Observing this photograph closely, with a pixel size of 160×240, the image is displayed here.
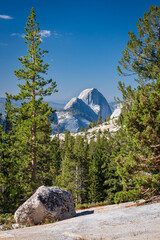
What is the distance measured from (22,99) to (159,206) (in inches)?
541

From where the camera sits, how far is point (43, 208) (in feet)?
35.6

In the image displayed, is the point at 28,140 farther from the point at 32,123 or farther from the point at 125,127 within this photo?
the point at 125,127

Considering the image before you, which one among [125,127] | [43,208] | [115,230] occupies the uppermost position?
[125,127]

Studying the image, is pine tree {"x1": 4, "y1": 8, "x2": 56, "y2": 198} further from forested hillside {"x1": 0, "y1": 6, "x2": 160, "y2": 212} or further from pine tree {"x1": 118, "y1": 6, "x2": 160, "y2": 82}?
pine tree {"x1": 118, "y1": 6, "x2": 160, "y2": 82}

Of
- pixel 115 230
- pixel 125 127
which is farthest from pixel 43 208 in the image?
pixel 125 127

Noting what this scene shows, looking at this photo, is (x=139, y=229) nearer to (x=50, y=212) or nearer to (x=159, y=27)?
(x=50, y=212)

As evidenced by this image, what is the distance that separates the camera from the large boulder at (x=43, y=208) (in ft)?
35.2

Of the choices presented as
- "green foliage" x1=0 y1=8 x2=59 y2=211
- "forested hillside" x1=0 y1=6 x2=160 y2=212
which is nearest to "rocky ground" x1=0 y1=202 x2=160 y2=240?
"forested hillside" x1=0 y1=6 x2=160 y2=212

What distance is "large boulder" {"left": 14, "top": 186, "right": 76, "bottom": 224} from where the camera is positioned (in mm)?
10742

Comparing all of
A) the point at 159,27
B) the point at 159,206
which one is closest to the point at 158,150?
the point at 159,206

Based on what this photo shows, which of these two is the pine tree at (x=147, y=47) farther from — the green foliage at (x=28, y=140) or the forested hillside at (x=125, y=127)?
the green foliage at (x=28, y=140)

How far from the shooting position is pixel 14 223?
1140cm

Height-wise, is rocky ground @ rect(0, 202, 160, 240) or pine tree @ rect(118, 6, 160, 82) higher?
pine tree @ rect(118, 6, 160, 82)

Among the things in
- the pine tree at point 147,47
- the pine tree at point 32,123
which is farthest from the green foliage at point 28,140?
the pine tree at point 147,47
